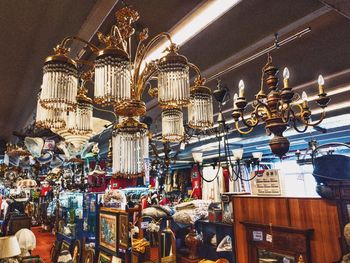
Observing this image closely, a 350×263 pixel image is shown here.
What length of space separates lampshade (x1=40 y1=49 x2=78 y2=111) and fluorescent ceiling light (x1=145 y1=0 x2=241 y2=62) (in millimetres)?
761

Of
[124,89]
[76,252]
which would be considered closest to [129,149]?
[124,89]

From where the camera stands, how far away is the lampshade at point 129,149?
1.38 m

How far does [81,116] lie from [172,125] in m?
0.66

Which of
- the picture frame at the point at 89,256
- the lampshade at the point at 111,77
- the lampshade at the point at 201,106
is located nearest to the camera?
the lampshade at the point at 111,77

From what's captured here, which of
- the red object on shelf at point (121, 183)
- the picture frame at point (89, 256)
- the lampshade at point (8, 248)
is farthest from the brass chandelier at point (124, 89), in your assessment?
the red object on shelf at point (121, 183)

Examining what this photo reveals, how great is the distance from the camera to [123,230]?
13.1 feet

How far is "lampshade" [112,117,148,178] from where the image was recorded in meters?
1.38

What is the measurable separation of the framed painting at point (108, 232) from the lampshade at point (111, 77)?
11.3 feet

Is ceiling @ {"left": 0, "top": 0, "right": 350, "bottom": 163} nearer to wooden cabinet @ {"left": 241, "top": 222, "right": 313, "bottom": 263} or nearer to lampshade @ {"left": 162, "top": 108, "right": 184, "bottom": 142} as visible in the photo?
lampshade @ {"left": 162, "top": 108, "right": 184, "bottom": 142}

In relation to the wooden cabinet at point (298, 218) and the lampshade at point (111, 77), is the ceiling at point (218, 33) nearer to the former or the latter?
the lampshade at point (111, 77)

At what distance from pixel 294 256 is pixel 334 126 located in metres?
4.74

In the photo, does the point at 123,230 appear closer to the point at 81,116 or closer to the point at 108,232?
the point at 108,232

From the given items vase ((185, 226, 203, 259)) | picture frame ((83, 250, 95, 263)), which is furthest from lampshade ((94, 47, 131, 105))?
picture frame ((83, 250, 95, 263))

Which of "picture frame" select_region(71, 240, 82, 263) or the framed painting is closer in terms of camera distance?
the framed painting
